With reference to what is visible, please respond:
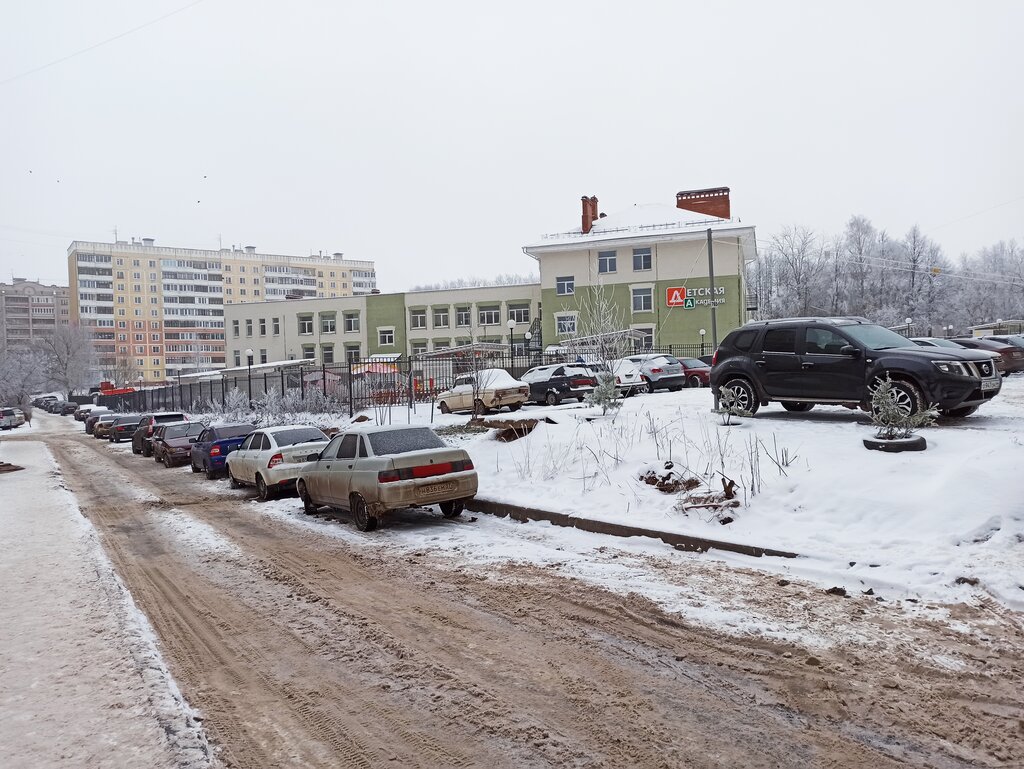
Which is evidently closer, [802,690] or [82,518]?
[802,690]

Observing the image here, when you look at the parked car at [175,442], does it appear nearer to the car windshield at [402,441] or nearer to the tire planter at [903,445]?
the car windshield at [402,441]

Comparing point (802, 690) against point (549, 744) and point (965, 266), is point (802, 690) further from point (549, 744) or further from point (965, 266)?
point (965, 266)

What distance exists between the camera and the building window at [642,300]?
56.9m

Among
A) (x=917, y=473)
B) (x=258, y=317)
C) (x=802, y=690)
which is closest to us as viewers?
(x=802, y=690)

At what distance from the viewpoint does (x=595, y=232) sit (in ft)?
194

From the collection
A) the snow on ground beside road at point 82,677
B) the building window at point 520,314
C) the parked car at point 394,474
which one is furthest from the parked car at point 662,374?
the building window at point 520,314

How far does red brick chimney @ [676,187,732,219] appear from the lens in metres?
59.2

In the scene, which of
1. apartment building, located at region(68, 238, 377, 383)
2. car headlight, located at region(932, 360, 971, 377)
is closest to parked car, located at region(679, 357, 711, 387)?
car headlight, located at region(932, 360, 971, 377)

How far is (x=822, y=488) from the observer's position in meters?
8.72

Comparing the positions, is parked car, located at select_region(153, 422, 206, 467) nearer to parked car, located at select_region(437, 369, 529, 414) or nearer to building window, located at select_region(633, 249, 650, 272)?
parked car, located at select_region(437, 369, 529, 414)

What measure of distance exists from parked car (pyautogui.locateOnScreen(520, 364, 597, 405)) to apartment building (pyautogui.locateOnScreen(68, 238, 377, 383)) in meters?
104

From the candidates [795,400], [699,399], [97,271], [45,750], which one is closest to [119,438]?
[699,399]

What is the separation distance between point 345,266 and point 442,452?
142 m

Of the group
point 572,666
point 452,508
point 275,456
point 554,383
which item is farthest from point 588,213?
point 572,666
